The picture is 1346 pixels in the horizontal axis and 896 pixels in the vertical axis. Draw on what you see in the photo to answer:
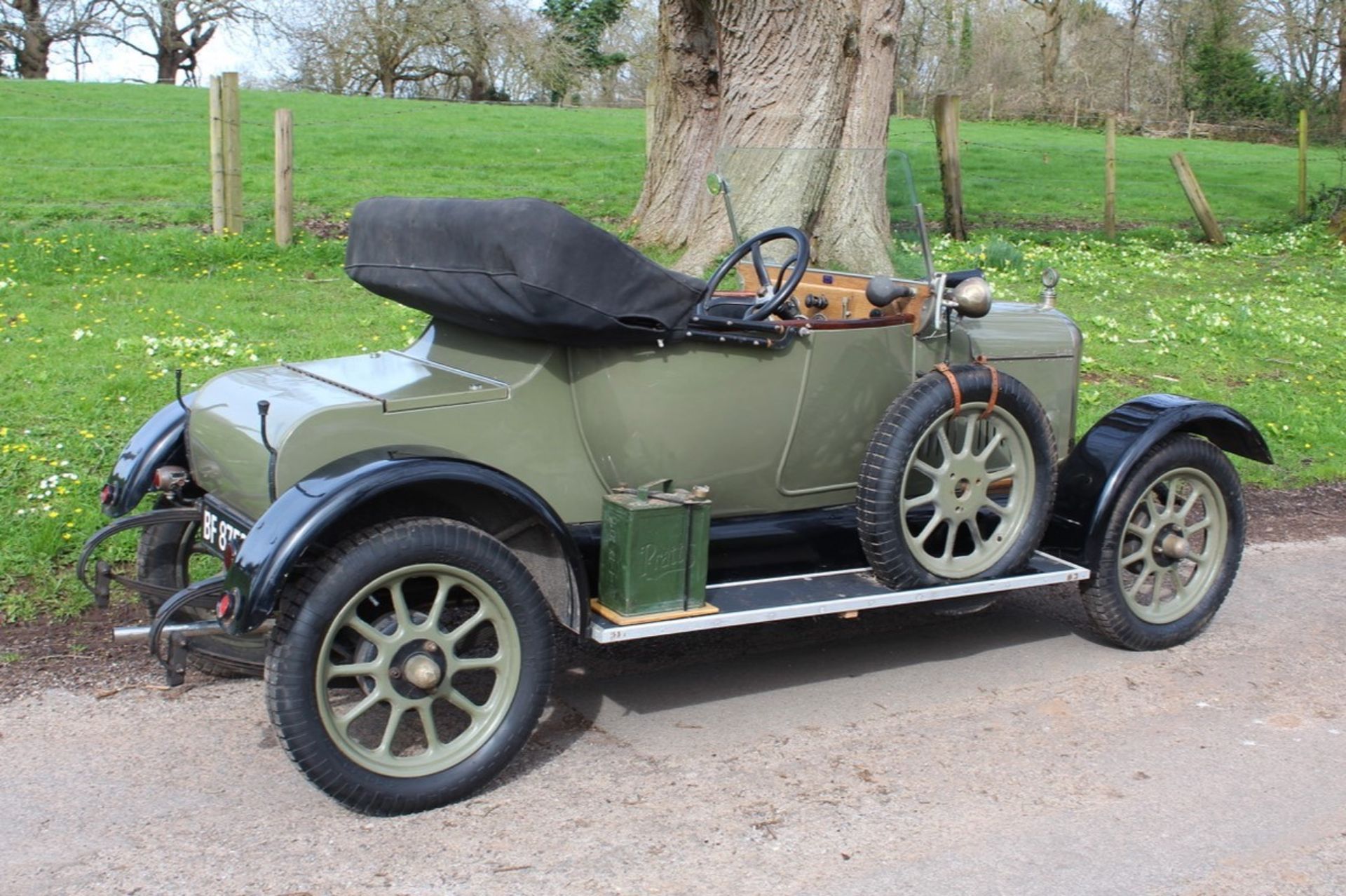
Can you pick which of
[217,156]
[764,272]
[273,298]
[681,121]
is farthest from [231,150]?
[764,272]

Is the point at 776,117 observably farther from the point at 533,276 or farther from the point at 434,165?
the point at 434,165

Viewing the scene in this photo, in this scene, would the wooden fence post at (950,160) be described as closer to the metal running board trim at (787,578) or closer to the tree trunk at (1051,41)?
the metal running board trim at (787,578)

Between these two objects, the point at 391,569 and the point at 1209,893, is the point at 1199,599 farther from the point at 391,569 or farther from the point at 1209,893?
the point at 391,569

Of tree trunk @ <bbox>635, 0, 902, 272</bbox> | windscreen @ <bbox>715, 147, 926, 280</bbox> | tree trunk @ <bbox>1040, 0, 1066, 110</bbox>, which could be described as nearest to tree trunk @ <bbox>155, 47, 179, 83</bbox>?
tree trunk @ <bbox>1040, 0, 1066, 110</bbox>

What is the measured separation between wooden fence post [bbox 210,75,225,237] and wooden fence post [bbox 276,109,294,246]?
1.40ft

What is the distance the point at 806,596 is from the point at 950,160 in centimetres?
1082

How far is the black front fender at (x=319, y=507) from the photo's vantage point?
3.23 m

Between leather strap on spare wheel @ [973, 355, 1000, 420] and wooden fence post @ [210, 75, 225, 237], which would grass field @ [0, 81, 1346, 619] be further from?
leather strap on spare wheel @ [973, 355, 1000, 420]

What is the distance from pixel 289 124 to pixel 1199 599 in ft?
27.0

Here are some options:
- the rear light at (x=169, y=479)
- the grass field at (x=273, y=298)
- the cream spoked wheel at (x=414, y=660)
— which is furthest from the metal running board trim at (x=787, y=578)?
the grass field at (x=273, y=298)

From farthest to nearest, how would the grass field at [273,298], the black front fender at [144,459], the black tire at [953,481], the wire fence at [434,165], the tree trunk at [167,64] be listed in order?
the tree trunk at [167,64] < the wire fence at [434,165] < the grass field at [273,298] < the black front fender at [144,459] < the black tire at [953,481]

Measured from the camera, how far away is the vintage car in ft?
11.3

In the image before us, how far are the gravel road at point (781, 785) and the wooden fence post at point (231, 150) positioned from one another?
7117 millimetres

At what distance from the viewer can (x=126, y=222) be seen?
12141mm
